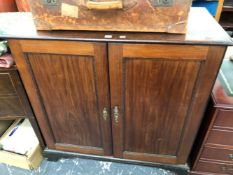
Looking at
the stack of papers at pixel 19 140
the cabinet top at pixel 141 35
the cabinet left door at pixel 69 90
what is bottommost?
the stack of papers at pixel 19 140

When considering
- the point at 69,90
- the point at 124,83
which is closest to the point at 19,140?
the point at 69,90

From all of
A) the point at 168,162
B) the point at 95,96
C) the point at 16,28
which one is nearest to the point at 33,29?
the point at 16,28

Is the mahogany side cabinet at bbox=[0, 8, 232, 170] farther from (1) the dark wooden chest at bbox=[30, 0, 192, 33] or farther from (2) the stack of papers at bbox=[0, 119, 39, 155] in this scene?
(2) the stack of papers at bbox=[0, 119, 39, 155]

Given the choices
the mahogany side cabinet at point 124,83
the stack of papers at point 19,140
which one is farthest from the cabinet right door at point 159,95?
the stack of papers at point 19,140

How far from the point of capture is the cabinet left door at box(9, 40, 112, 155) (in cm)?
85

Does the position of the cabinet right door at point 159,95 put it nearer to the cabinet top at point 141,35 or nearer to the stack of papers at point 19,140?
the cabinet top at point 141,35

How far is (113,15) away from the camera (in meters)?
0.77

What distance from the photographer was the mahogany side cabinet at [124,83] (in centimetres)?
78

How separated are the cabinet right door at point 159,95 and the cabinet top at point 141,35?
0.03m

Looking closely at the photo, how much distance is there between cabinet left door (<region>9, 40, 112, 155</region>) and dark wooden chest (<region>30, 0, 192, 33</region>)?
81 mm

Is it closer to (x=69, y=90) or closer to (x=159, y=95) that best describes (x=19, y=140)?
(x=69, y=90)

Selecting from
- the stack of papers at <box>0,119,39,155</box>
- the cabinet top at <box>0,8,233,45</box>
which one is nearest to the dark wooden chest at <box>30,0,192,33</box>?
the cabinet top at <box>0,8,233,45</box>

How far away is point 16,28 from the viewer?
34.9 inches

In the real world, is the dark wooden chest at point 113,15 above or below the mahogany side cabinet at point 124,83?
above
